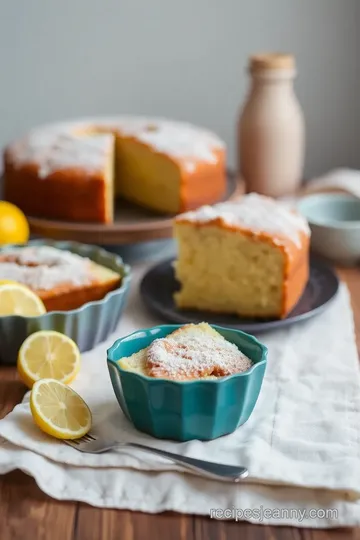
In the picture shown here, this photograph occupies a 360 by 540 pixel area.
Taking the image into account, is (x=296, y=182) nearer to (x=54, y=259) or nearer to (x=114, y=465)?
(x=54, y=259)

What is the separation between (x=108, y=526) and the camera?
127cm

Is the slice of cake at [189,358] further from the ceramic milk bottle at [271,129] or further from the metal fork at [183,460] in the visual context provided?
the ceramic milk bottle at [271,129]

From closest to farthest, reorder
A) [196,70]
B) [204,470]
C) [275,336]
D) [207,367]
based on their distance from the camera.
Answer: [204,470], [207,367], [275,336], [196,70]

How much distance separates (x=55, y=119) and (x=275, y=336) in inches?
61.7

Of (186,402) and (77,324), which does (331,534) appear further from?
(77,324)

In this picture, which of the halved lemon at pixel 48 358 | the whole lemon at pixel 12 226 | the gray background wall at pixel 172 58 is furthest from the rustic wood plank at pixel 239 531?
the gray background wall at pixel 172 58

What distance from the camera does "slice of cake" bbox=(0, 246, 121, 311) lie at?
1.79 meters

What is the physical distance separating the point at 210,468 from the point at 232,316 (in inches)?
25.5

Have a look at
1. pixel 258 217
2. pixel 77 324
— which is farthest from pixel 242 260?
pixel 77 324

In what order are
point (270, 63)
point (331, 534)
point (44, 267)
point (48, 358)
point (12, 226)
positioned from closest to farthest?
point (331, 534) → point (48, 358) → point (44, 267) → point (12, 226) → point (270, 63)

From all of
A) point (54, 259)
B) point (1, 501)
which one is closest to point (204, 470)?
point (1, 501)

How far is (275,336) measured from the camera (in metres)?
1.86

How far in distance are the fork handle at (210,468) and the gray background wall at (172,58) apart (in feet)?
6.35

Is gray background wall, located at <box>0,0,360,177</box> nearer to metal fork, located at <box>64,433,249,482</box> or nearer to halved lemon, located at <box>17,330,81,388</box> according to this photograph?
halved lemon, located at <box>17,330,81,388</box>
